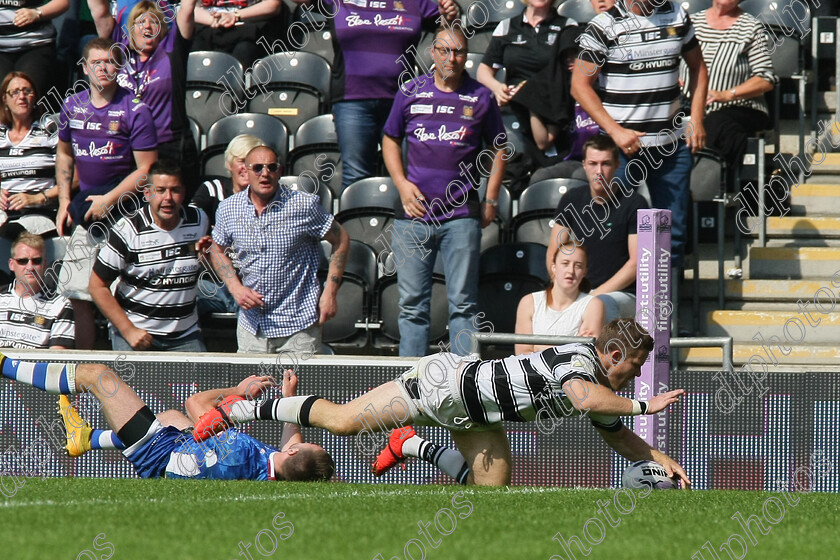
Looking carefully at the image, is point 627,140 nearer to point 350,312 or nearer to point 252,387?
point 350,312

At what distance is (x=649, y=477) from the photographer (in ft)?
22.2

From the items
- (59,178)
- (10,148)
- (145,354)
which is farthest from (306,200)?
(10,148)

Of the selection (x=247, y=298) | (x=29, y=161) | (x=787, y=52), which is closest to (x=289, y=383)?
(x=247, y=298)

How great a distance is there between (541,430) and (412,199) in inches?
79.5

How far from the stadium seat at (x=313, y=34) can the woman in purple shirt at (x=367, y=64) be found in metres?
1.80

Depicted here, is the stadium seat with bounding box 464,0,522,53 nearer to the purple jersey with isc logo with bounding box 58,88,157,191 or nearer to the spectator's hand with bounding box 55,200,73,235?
the purple jersey with isc logo with bounding box 58,88,157,191

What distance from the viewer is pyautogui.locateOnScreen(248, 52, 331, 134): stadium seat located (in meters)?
11.9

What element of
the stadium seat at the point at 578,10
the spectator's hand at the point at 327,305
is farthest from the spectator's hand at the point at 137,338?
the stadium seat at the point at 578,10

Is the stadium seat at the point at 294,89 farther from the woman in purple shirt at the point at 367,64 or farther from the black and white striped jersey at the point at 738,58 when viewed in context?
the black and white striped jersey at the point at 738,58

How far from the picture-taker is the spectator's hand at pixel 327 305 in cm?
880

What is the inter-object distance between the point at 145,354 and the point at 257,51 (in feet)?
15.8

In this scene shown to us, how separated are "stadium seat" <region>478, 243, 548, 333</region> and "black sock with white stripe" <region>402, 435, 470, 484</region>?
1988 mm

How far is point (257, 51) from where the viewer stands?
12.3 m

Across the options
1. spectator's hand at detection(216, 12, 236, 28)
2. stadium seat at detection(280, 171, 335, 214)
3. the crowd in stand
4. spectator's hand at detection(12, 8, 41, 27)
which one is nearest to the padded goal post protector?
the crowd in stand
